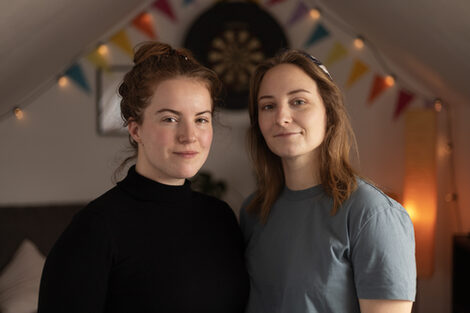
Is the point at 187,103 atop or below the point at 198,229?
atop

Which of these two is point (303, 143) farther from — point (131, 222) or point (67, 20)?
point (67, 20)

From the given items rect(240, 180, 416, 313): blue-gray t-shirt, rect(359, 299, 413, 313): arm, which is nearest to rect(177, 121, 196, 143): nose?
rect(240, 180, 416, 313): blue-gray t-shirt

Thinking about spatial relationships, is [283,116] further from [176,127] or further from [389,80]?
[389,80]

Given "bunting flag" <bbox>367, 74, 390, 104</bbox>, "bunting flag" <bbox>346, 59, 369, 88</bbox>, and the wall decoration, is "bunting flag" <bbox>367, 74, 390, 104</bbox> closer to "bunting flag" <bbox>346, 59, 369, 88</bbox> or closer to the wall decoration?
"bunting flag" <bbox>346, 59, 369, 88</bbox>

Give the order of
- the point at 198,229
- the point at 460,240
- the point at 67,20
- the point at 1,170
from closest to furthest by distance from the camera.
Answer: the point at 198,229 → the point at 67,20 → the point at 460,240 → the point at 1,170

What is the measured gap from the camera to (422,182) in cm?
335

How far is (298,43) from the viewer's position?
12.4 ft

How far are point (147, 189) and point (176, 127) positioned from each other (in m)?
0.20

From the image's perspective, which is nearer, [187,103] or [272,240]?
[187,103]

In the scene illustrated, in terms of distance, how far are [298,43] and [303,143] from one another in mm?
2422

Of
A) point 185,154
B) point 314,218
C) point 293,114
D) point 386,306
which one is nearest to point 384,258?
point 386,306

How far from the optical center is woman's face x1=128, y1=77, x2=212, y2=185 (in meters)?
1.39

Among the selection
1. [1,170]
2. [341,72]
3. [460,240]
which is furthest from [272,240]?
[1,170]

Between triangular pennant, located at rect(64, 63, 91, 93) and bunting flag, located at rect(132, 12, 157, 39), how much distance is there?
0.53m
